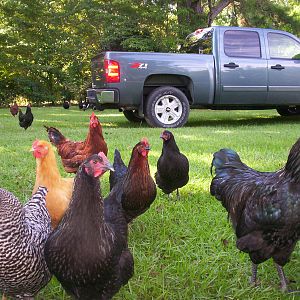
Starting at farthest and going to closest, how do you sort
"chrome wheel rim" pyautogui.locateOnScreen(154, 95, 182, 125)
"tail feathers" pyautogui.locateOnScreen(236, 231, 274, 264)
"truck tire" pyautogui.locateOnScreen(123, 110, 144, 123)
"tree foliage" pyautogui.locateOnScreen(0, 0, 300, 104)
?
"tree foliage" pyautogui.locateOnScreen(0, 0, 300, 104)
"truck tire" pyautogui.locateOnScreen(123, 110, 144, 123)
"chrome wheel rim" pyautogui.locateOnScreen(154, 95, 182, 125)
"tail feathers" pyautogui.locateOnScreen(236, 231, 274, 264)

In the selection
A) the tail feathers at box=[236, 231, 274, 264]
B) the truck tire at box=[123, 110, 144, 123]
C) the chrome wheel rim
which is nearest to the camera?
the tail feathers at box=[236, 231, 274, 264]

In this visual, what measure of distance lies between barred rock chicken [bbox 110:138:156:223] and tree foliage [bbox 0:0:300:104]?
15.2m

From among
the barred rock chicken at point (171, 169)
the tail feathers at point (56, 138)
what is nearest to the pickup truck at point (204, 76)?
the tail feathers at point (56, 138)

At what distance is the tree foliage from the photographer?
19.6 m

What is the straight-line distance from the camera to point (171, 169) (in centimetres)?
459

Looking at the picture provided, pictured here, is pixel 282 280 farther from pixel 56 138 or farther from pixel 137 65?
pixel 137 65

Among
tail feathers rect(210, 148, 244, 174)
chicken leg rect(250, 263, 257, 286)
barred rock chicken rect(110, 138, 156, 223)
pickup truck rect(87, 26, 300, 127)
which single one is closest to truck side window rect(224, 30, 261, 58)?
pickup truck rect(87, 26, 300, 127)

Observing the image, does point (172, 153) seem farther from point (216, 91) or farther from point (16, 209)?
point (216, 91)

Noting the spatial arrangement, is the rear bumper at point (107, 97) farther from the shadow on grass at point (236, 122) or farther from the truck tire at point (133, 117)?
the shadow on grass at point (236, 122)

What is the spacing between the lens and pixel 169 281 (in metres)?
2.91

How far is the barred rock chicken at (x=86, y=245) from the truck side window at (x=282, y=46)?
30.7 ft

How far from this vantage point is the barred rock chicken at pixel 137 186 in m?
3.63

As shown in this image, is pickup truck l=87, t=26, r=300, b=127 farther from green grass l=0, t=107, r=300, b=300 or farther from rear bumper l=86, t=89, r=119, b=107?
green grass l=0, t=107, r=300, b=300

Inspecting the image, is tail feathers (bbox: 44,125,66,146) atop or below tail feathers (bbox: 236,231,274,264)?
atop
